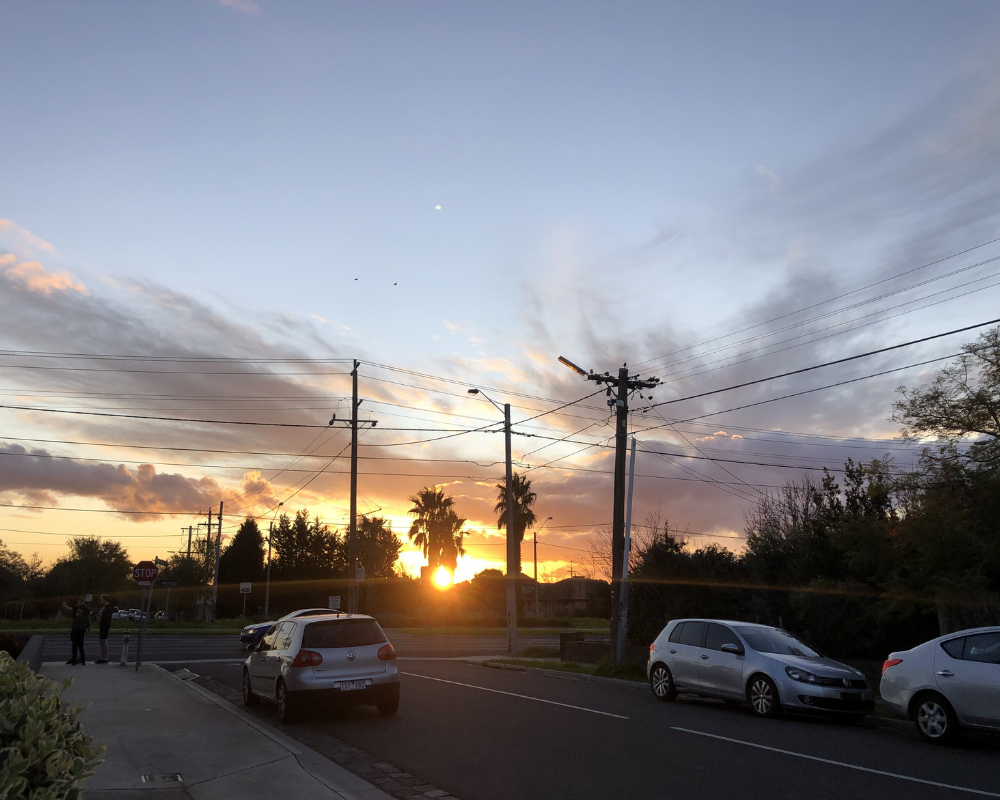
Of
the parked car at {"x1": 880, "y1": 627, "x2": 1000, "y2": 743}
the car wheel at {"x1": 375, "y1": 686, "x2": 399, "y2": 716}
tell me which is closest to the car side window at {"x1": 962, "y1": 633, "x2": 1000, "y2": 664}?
the parked car at {"x1": 880, "y1": 627, "x2": 1000, "y2": 743}

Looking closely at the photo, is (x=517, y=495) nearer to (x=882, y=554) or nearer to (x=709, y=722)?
(x=882, y=554)

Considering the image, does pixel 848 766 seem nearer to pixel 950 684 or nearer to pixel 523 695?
pixel 950 684

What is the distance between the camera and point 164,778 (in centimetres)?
838

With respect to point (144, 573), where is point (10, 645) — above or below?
below

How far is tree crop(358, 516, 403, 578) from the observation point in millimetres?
80875

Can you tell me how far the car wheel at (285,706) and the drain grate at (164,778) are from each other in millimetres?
3740

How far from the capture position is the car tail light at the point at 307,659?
12.3m

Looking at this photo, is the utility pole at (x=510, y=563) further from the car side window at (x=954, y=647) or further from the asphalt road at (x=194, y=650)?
the car side window at (x=954, y=647)

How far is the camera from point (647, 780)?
832cm

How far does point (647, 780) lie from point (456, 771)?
6.82 feet

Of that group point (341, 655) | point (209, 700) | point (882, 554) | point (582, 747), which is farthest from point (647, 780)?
point (882, 554)

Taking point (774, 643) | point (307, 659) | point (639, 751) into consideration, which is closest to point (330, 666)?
point (307, 659)

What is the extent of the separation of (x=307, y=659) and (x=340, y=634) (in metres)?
0.69

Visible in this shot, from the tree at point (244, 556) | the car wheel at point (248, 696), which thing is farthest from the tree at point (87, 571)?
the car wheel at point (248, 696)
